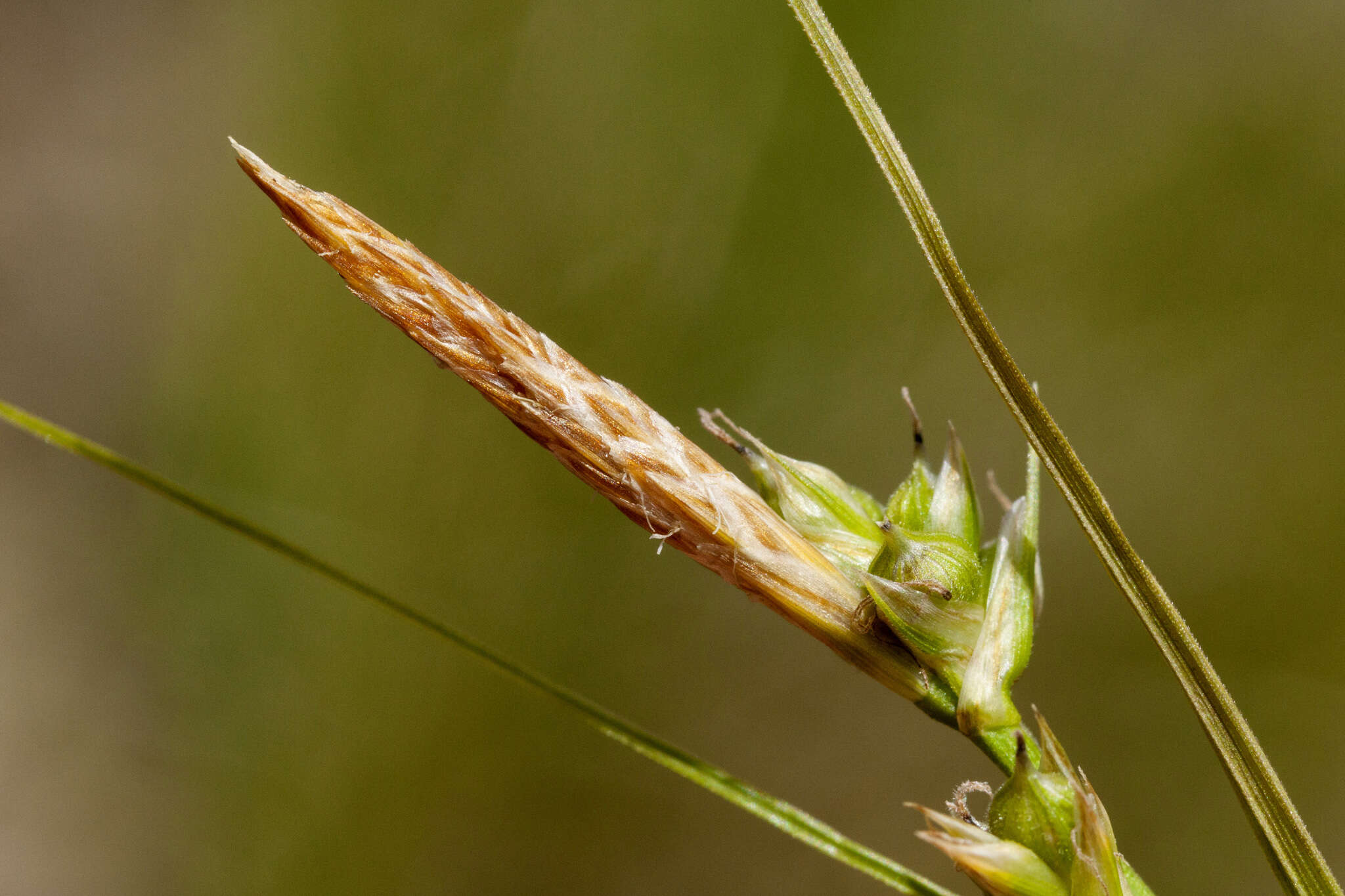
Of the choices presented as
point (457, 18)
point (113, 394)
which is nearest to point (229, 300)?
point (113, 394)

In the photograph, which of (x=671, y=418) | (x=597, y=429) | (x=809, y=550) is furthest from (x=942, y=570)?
(x=671, y=418)

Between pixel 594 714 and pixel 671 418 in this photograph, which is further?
pixel 671 418

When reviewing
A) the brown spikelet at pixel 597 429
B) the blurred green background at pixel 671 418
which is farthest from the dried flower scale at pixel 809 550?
the blurred green background at pixel 671 418

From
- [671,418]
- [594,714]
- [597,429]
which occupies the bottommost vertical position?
[594,714]

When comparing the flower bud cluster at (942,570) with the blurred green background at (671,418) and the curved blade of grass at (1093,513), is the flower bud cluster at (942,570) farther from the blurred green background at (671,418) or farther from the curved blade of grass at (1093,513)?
the blurred green background at (671,418)

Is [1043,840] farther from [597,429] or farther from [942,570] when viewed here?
[597,429]

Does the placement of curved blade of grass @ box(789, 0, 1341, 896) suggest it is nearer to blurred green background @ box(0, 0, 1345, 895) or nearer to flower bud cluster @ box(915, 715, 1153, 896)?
flower bud cluster @ box(915, 715, 1153, 896)
